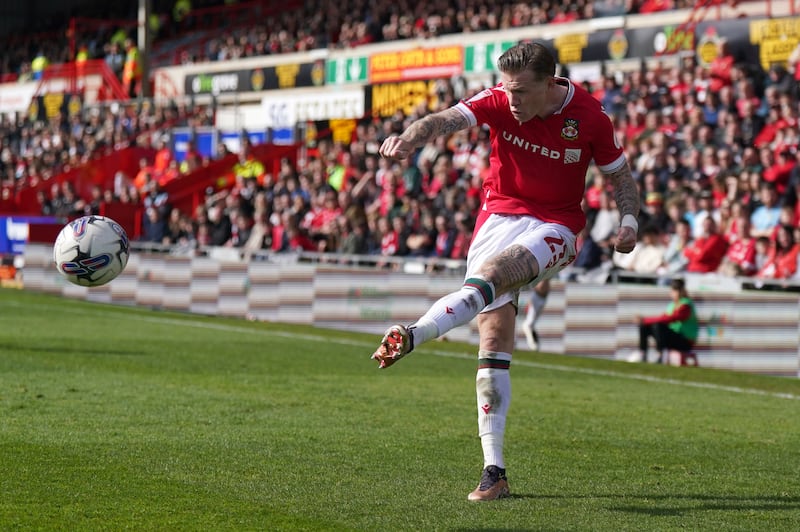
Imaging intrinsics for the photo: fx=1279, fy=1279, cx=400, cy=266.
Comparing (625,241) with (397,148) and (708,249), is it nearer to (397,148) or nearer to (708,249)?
(397,148)

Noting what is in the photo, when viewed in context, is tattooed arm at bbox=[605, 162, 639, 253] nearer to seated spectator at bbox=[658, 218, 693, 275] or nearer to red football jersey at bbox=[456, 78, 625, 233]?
Result: red football jersey at bbox=[456, 78, 625, 233]

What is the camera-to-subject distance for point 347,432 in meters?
8.51

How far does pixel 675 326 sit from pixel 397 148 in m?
9.66

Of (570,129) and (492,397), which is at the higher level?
(570,129)

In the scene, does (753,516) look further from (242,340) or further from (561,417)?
(242,340)

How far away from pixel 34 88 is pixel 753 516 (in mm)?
42187

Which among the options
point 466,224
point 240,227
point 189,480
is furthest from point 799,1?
point 189,480

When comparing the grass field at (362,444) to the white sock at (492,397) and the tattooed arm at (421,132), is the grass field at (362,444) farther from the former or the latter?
the tattooed arm at (421,132)

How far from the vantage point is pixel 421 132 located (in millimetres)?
6219

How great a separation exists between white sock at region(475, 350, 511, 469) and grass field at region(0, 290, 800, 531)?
1.04 feet

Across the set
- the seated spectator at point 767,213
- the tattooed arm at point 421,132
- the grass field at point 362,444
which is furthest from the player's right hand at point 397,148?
the seated spectator at point 767,213

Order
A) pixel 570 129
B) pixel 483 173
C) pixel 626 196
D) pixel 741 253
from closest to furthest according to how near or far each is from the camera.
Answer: pixel 570 129
pixel 626 196
pixel 741 253
pixel 483 173

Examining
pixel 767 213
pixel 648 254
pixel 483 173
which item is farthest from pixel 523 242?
pixel 483 173

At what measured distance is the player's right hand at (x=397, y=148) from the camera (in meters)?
5.98
